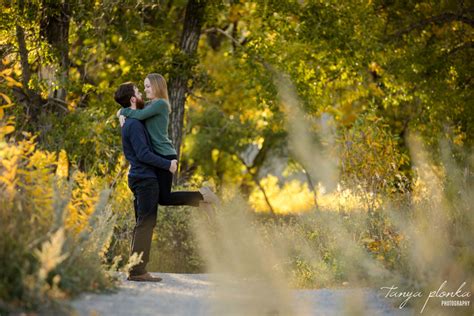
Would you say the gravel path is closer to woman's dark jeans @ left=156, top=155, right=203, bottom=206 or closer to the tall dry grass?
the tall dry grass

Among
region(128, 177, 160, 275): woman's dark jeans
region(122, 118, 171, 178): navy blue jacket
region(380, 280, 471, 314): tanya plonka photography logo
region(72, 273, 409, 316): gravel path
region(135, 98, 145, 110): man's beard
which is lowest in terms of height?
region(72, 273, 409, 316): gravel path

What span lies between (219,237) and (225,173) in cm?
1322

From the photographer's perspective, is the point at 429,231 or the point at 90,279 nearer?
the point at 90,279

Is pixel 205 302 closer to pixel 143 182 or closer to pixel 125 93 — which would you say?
pixel 143 182

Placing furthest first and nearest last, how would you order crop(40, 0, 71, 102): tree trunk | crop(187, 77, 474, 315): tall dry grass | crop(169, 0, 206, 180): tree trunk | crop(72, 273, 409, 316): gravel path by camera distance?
crop(169, 0, 206, 180): tree trunk < crop(40, 0, 71, 102): tree trunk < crop(187, 77, 474, 315): tall dry grass < crop(72, 273, 409, 316): gravel path

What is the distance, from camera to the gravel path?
5.66m

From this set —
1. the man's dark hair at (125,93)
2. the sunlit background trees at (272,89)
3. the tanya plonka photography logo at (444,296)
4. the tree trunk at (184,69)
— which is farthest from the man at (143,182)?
the tree trunk at (184,69)

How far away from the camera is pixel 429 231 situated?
7324 mm

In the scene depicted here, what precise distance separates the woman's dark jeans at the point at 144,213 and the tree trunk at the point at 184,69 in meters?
6.74

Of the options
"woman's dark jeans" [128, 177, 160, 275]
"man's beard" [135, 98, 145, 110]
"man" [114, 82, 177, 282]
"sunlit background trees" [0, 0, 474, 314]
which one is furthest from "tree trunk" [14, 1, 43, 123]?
"woman's dark jeans" [128, 177, 160, 275]

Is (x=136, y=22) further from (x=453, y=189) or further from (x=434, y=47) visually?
(x=453, y=189)

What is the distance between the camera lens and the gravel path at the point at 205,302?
223 inches

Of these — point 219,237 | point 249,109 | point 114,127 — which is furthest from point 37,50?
point 249,109

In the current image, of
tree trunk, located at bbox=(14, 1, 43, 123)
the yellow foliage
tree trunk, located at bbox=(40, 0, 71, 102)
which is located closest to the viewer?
tree trunk, located at bbox=(14, 1, 43, 123)
